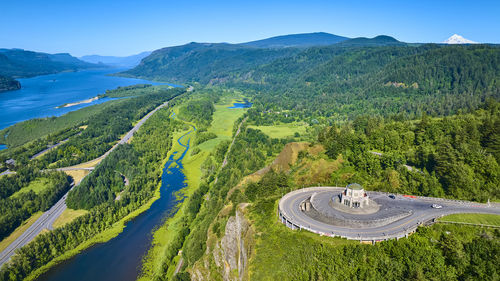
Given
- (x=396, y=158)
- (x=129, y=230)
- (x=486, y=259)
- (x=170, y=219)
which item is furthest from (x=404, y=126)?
(x=129, y=230)

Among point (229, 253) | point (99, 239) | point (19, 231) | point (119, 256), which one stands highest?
point (229, 253)

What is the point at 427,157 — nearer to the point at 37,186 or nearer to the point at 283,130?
the point at 283,130

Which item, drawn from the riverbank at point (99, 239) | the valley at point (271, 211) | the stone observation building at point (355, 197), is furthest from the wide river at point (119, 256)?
the stone observation building at point (355, 197)

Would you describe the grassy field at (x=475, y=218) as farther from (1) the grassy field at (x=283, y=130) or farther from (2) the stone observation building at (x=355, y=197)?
(1) the grassy field at (x=283, y=130)

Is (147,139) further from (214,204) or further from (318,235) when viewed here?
(318,235)

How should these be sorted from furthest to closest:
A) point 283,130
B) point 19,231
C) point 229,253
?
point 283,130 < point 19,231 < point 229,253

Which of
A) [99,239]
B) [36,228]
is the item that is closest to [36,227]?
[36,228]
